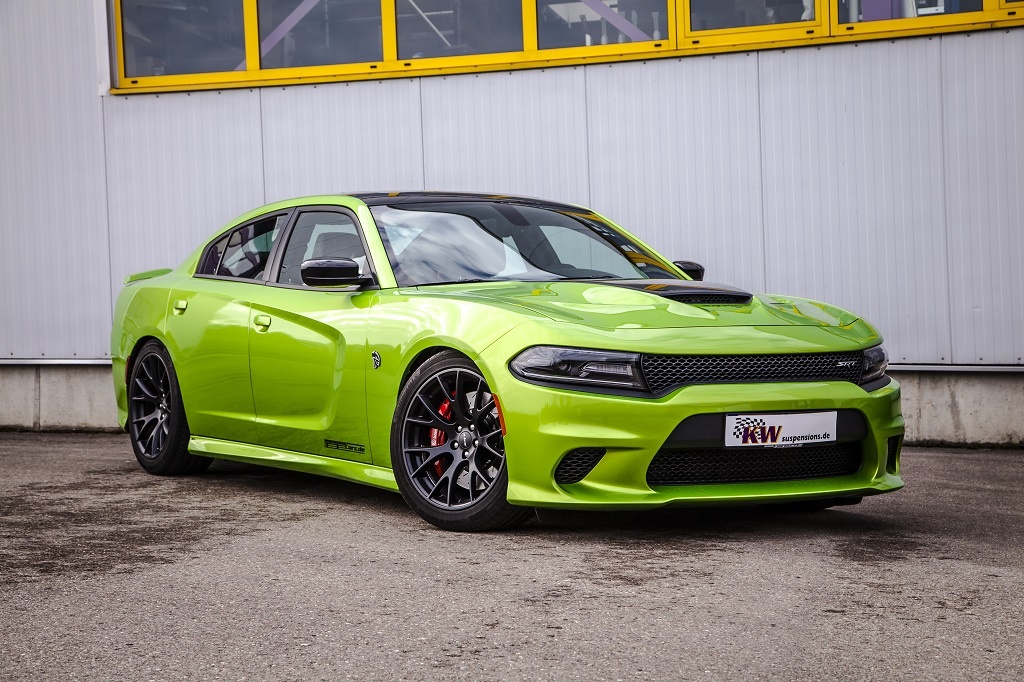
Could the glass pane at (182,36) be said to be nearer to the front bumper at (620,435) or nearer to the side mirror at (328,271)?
the side mirror at (328,271)

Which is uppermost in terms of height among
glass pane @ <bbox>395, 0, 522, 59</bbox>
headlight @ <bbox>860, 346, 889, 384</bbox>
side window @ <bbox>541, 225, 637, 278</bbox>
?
glass pane @ <bbox>395, 0, 522, 59</bbox>

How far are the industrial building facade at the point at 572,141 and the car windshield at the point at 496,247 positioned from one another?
3.08 m

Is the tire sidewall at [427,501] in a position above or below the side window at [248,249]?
below

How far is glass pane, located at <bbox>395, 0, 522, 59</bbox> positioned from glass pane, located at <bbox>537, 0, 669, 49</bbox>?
23 cm

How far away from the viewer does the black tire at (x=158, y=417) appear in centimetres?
685

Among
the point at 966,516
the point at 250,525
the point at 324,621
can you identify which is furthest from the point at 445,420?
the point at 966,516

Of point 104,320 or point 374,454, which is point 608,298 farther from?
point 104,320

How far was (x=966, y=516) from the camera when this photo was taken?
5.65m

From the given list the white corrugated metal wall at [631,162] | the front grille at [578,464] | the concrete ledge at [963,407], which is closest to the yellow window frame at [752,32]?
the white corrugated metal wall at [631,162]

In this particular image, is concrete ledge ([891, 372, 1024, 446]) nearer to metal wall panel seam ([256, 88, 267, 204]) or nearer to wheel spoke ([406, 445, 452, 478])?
wheel spoke ([406, 445, 452, 478])

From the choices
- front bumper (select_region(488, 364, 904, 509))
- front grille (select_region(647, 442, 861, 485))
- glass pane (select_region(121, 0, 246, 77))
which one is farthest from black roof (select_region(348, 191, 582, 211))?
glass pane (select_region(121, 0, 246, 77))

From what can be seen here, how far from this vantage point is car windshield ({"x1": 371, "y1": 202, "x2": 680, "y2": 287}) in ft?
18.8

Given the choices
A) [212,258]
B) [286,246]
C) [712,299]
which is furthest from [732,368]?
[212,258]

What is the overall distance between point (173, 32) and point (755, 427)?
7315mm
